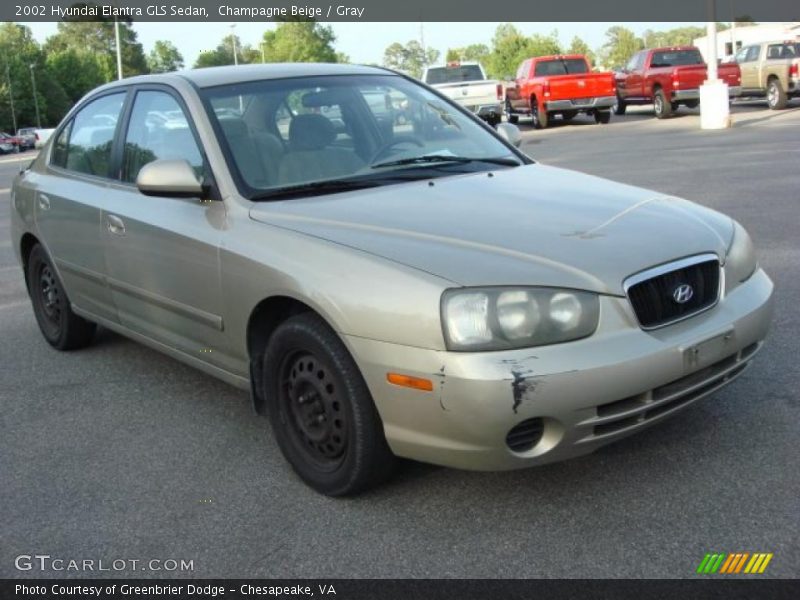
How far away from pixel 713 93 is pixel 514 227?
17243 millimetres

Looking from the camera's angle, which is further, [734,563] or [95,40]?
[95,40]

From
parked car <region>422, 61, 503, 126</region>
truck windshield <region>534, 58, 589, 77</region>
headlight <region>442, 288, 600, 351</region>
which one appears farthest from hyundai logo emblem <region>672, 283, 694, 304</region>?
truck windshield <region>534, 58, 589, 77</region>

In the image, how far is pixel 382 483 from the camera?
3336 mm

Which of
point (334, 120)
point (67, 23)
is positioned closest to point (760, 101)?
point (334, 120)

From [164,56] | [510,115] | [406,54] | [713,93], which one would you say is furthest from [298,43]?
[713,93]

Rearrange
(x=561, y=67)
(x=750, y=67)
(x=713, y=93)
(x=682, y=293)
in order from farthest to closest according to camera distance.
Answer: (x=561, y=67) → (x=750, y=67) → (x=713, y=93) → (x=682, y=293)

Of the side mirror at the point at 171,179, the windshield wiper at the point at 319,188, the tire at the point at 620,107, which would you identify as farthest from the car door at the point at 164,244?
the tire at the point at 620,107

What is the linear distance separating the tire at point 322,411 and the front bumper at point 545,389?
3.9 inches

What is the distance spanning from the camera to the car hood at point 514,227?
9.73ft

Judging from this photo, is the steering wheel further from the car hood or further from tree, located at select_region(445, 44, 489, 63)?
tree, located at select_region(445, 44, 489, 63)

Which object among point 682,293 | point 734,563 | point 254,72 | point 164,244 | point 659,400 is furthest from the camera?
point 254,72

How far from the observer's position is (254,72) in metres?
4.42

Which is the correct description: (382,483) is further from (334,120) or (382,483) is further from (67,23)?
(67,23)

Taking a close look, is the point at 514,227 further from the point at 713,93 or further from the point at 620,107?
the point at 620,107
